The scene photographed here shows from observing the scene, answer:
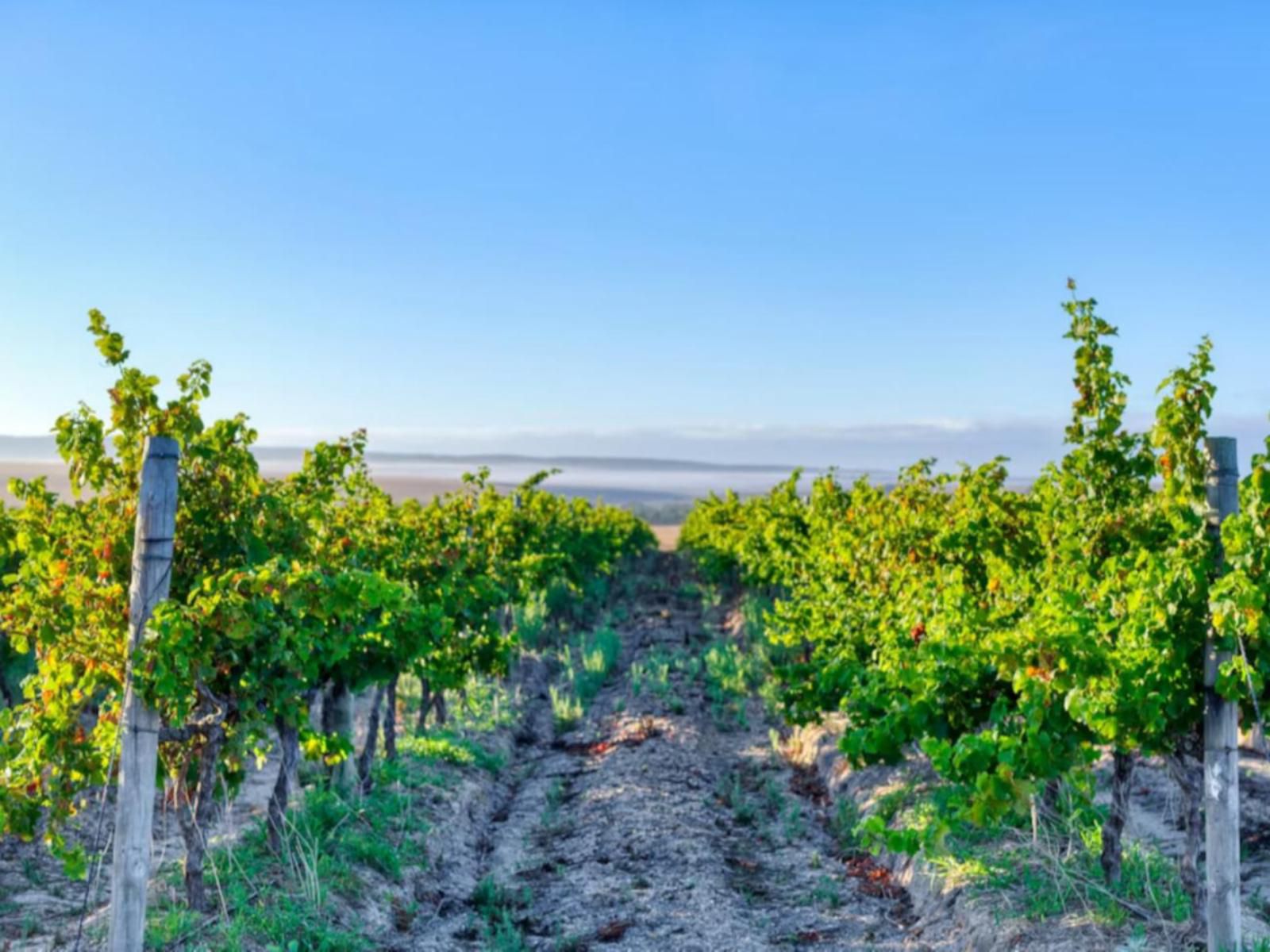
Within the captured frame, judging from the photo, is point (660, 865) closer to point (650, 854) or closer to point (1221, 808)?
point (650, 854)

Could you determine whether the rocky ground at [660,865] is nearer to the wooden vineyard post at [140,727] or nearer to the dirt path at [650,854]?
the dirt path at [650,854]

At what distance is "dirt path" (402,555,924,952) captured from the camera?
749 cm

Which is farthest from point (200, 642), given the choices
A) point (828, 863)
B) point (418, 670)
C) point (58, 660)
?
point (828, 863)

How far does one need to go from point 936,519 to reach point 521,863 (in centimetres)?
488

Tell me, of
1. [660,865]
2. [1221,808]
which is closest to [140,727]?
[660,865]

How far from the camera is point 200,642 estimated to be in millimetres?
5641

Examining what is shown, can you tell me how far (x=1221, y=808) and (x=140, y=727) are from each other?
5.79 metres

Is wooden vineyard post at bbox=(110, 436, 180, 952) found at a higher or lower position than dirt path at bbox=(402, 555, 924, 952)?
higher

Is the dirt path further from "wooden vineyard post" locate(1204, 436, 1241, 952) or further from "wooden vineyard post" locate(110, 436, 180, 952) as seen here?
"wooden vineyard post" locate(1204, 436, 1241, 952)

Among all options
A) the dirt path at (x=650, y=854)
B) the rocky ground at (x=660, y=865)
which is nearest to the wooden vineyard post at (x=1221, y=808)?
the rocky ground at (x=660, y=865)

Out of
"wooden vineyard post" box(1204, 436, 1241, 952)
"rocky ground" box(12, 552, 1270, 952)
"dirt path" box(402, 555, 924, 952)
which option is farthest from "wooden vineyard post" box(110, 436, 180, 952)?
"wooden vineyard post" box(1204, 436, 1241, 952)

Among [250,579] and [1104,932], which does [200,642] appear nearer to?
[250,579]

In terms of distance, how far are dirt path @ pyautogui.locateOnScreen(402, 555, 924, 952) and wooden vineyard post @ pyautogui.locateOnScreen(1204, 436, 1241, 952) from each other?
2.46 m

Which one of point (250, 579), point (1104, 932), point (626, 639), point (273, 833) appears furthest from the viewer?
point (626, 639)
